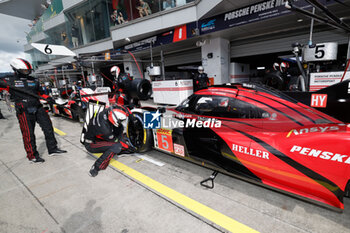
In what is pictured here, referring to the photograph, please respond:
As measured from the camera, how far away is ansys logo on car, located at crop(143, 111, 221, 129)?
2330mm

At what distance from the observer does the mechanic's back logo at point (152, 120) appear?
2.86m

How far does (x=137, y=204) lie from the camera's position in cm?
203

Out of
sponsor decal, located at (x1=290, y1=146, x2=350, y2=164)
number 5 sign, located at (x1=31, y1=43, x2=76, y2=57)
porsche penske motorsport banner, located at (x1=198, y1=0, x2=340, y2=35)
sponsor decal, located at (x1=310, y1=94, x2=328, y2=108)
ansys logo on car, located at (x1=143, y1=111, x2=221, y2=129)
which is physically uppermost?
porsche penske motorsport banner, located at (x1=198, y1=0, x2=340, y2=35)

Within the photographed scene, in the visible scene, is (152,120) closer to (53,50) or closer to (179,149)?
(179,149)

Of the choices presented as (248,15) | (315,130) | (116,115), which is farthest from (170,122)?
(248,15)

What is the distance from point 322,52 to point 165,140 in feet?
12.0

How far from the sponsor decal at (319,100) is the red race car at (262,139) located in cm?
55

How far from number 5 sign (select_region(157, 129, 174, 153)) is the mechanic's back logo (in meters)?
0.11

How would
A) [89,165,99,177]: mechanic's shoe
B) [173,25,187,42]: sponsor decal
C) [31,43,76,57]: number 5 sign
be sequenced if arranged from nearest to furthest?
[89,165,99,177]: mechanic's shoe, [31,43,76,57]: number 5 sign, [173,25,187,42]: sponsor decal

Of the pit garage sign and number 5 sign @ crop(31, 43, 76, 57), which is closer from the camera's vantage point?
the pit garage sign

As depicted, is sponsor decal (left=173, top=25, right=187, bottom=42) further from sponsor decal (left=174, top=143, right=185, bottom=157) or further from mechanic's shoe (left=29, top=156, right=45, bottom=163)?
mechanic's shoe (left=29, top=156, right=45, bottom=163)

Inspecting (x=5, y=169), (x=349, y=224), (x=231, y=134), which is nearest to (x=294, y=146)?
(x=231, y=134)

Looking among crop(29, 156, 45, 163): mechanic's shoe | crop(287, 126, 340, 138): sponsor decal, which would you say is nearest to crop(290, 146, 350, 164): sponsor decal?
crop(287, 126, 340, 138): sponsor decal

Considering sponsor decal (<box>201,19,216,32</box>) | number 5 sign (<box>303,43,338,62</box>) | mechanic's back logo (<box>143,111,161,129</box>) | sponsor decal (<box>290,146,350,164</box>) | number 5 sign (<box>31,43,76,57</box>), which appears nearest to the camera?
sponsor decal (<box>290,146,350,164</box>)
